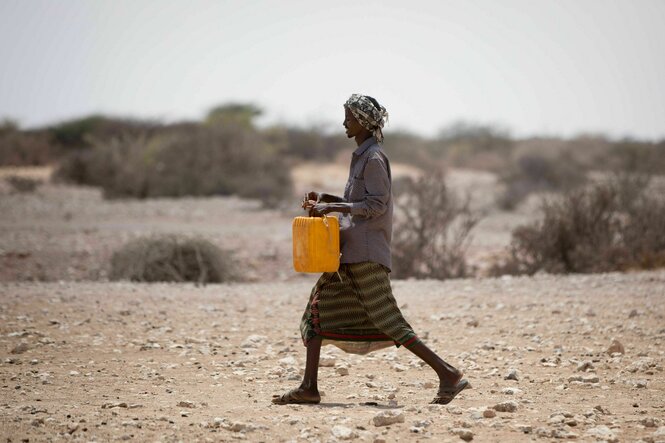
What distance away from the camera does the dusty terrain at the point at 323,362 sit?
4410 mm

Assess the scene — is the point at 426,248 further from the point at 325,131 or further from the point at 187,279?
the point at 325,131

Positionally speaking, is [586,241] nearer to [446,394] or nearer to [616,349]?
[616,349]

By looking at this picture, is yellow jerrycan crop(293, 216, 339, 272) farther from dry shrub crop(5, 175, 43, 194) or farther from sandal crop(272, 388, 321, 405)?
dry shrub crop(5, 175, 43, 194)

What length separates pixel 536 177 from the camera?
3008cm

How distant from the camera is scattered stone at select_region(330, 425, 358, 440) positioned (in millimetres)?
4230

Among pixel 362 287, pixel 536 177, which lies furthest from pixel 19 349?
pixel 536 177

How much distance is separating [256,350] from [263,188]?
18460 millimetres

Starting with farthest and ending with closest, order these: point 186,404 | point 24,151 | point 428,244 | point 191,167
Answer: point 24,151 → point 191,167 → point 428,244 → point 186,404

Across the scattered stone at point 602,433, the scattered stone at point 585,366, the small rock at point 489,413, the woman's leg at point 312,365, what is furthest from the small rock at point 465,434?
the scattered stone at point 585,366

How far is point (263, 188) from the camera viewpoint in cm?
2509

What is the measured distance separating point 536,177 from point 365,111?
25998mm

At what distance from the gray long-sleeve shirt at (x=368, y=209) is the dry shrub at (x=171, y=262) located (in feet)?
21.3

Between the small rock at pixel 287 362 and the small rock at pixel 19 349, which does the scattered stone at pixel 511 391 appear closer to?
the small rock at pixel 287 362

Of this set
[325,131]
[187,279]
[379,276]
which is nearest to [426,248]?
[187,279]
